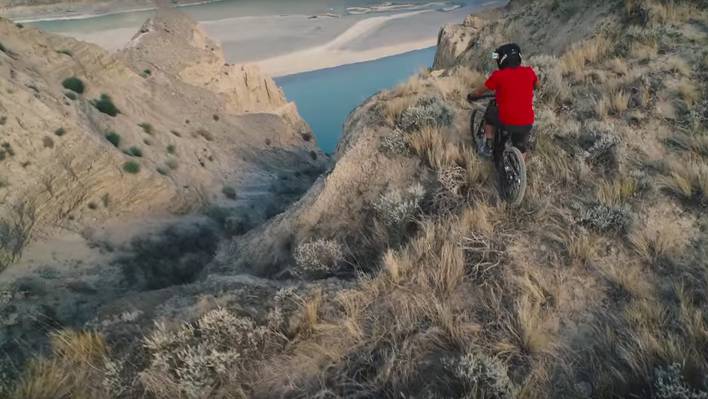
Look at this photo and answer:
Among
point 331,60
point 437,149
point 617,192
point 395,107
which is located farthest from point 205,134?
point 331,60

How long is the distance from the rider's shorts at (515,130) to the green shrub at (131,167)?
31.4ft

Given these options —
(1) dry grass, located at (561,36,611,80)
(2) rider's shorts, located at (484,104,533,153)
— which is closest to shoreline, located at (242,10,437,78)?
(1) dry grass, located at (561,36,611,80)

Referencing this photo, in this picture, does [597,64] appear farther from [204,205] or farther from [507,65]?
[204,205]

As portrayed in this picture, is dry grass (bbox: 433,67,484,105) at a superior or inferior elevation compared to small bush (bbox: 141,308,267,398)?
superior

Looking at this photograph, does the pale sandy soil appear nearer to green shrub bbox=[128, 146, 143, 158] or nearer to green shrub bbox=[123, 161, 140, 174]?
green shrub bbox=[128, 146, 143, 158]

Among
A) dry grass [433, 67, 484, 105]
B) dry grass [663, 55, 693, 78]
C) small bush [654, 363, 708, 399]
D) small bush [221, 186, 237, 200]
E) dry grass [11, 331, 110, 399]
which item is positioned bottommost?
small bush [221, 186, 237, 200]

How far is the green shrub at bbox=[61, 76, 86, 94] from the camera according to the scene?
13120 millimetres

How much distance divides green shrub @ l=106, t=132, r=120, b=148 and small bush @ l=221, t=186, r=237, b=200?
11.9 feet

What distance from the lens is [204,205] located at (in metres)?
13.2

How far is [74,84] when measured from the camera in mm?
13352

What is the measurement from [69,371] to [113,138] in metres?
10.2

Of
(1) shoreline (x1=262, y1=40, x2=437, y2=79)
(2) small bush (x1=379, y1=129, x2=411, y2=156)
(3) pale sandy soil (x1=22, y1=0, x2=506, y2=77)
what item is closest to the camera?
(2) small bush (x1=379, y1=129, x2=411, y2=156)

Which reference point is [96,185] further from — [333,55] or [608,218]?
[333,55]

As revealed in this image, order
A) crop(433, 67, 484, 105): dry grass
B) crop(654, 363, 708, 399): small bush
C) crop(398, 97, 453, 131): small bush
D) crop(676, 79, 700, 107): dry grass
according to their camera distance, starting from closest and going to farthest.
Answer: crop(654, 363, 708, 399): small bush < crop(676, 79, 700, 107): dry grass < crop(398, 97, 453, 131): small bush < crop(433, 67, 484, 105): dry grass
